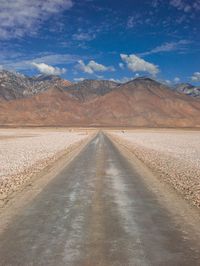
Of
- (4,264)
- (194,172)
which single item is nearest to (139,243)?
(4,264)

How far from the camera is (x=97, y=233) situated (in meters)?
8.73

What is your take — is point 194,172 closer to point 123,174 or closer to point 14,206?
point 123,174

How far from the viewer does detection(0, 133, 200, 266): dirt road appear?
716 cm

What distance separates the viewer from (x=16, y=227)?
30.7 ft

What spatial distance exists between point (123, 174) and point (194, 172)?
4.26 m

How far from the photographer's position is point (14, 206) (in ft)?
39.4

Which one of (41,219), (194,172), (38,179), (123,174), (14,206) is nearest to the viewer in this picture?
(41,219)

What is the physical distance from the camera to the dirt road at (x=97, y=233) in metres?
7.16

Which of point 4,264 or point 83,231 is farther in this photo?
point 83,231

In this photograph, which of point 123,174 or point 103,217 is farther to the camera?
point 123,174

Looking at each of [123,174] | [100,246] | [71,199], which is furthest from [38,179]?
[100,246]

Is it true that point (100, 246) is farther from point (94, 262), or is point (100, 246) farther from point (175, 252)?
point (175, 252)

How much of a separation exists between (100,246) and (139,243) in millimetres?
838

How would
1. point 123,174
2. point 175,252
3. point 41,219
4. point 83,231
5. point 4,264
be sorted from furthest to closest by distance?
point 123,174
point 41,219
point 83,231
point 175,252
point 4,264
